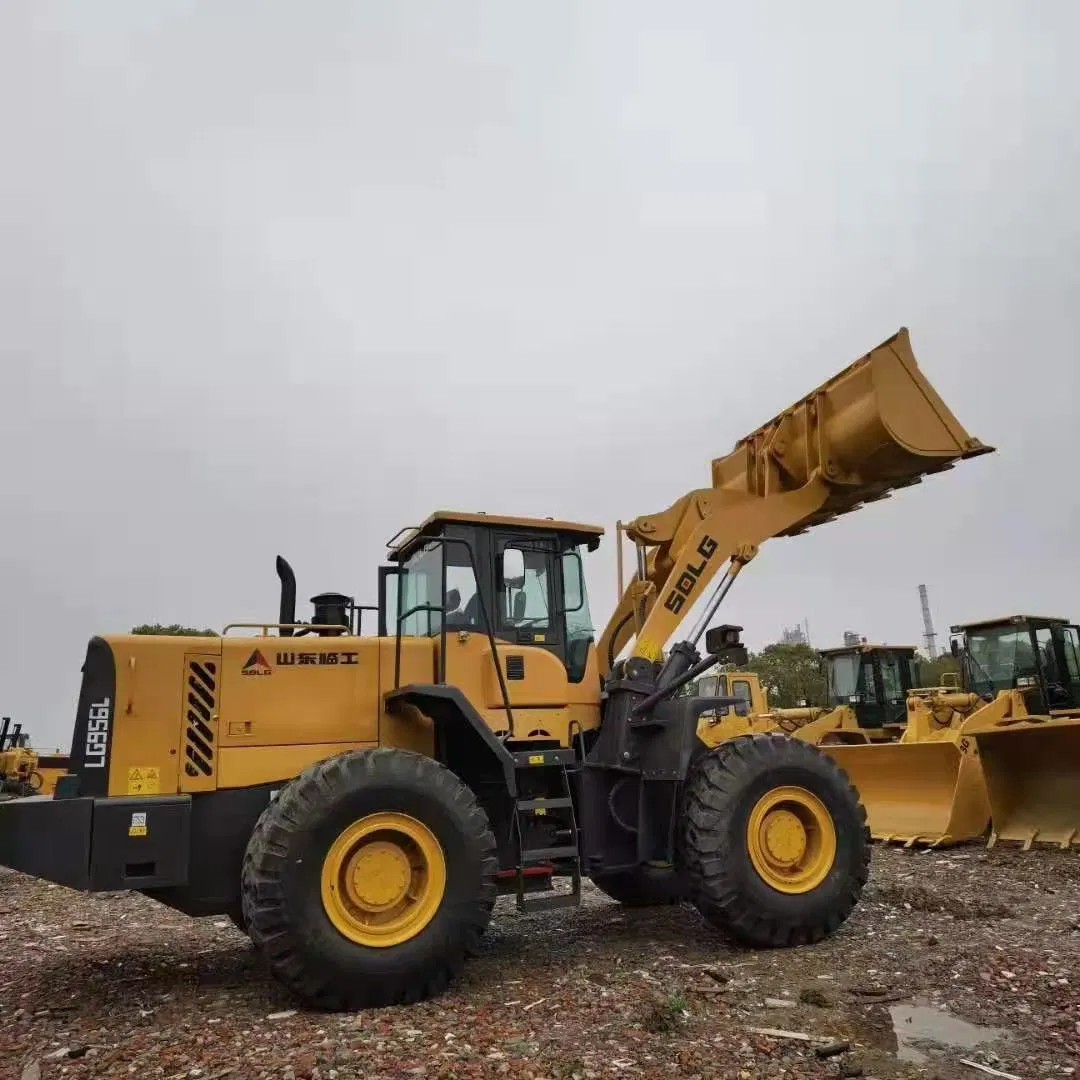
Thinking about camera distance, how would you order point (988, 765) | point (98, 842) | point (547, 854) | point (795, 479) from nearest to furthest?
point (98, 842)
point (547, 854)
point (795, 479)
point (988, 765)

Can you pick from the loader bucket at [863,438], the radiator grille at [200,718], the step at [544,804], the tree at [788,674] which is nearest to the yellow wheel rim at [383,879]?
the step at [544,804]

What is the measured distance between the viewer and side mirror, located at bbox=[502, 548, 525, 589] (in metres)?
6.98

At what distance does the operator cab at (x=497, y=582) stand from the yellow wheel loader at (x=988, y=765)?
576 cm

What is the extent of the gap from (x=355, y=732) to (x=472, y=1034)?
2.23 metres

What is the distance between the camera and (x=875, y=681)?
61.2ft

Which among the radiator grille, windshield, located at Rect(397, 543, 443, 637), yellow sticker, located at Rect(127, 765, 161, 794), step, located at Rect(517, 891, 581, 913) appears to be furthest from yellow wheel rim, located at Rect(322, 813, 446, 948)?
windshield, located at Rect(397, 543, 443, 637)

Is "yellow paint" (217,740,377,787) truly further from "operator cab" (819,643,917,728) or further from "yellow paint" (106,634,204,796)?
"operator cab" (819,643,917,728)

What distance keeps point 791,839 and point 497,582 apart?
280 cm

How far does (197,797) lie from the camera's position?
5793mm

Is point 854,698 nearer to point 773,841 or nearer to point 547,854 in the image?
point 773,841

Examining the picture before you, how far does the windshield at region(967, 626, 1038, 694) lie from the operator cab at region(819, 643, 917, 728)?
11.4 ft

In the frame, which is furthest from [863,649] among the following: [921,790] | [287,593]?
[287,593]

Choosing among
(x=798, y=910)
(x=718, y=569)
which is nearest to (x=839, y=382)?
(x=718, y=569)

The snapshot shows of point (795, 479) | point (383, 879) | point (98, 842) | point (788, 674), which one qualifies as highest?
point (788, 674)
